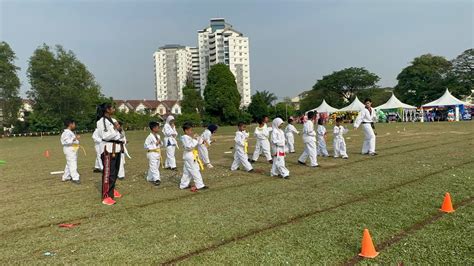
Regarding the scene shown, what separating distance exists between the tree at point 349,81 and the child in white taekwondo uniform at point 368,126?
7109 cm

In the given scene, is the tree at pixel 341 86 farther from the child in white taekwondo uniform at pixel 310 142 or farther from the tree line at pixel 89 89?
the child in white taekwondo uniform at pixel 310 142

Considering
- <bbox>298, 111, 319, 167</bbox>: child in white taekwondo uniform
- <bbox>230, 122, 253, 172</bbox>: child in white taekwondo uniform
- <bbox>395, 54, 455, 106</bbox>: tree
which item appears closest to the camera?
<bbox>230, 122, 253, 172</bbox>: child in white taekwondo uniform

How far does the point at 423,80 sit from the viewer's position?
6769cm

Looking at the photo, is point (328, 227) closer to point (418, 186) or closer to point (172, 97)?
point (418, 186)

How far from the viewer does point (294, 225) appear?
5.85 metres

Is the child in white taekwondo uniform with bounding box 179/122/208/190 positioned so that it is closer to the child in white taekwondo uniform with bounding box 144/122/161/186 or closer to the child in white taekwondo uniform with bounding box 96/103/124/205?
the child in white taekwondo uniform with bounding box 144/122/161/186

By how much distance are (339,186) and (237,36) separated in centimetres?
13366

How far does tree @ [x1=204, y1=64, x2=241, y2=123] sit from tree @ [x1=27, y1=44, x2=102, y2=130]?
2349 centimetres

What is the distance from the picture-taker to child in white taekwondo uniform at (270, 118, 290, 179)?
10.3m

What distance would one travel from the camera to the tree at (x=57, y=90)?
222 feet

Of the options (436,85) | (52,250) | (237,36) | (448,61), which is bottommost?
(52,250)

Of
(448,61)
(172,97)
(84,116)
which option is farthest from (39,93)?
(172,97)

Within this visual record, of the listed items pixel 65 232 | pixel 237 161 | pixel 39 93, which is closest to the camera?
pixel 65 232

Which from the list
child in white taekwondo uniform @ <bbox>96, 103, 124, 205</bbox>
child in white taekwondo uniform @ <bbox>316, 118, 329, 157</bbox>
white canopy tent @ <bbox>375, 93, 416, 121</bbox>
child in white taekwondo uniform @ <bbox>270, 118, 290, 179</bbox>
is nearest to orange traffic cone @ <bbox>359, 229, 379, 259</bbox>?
child in white taekwondo uniform @ <bbox>96, 103, 124, 205</bbox>
